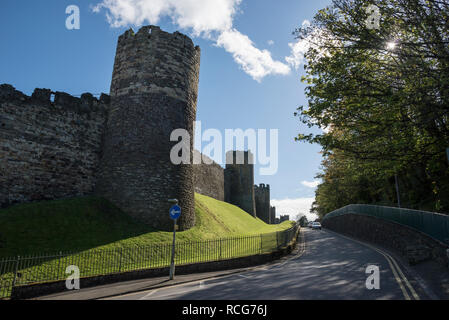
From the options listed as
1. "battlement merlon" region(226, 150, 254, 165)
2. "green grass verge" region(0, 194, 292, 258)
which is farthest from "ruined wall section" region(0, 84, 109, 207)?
"battlement merlon" region(226, 150, 254, 165)

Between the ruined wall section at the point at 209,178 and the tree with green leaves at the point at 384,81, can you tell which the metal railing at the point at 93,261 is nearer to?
the tree with green leaves at the point at 384,81

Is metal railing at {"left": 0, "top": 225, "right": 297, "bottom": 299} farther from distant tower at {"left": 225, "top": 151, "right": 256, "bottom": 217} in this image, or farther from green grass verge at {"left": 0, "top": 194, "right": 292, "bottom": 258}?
distant tower at {"left": 225, "top": 151, "right": 256, "bottom": 217}

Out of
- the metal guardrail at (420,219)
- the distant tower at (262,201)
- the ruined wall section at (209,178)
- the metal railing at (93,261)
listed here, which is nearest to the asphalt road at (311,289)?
the metal guardrail at (420,219)

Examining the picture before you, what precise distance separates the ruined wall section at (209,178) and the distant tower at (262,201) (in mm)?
17027

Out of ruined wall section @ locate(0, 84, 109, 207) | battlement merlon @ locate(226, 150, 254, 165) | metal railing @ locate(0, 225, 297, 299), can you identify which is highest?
battlement merlon @ locate(226, 150, 254, 165)

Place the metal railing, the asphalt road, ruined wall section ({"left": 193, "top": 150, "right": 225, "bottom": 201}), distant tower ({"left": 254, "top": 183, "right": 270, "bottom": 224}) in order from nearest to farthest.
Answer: the asphalt road < the metal railing < ruined wall section ({"left": 193, "top": 150, "right": 225, "bottom": 201}) < distant tower ({"left": 254, "top": 183, "right": 270, "bottom": 224})

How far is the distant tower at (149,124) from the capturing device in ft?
53.1

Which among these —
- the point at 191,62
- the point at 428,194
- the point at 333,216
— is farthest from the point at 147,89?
the point at 333,216

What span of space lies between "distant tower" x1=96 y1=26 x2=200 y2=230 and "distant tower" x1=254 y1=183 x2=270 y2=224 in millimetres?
39625

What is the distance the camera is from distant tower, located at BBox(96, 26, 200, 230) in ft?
53.1

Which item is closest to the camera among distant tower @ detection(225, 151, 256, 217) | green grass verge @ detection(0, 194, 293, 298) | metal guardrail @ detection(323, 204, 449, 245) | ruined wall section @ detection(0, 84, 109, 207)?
green grass verge @ detection(0, 194, 293, 298)

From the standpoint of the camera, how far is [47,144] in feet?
49.5

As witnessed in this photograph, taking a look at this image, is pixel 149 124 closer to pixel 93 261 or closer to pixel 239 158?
pixel 93 261

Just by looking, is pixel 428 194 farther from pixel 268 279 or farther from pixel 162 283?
pixel 162 283
